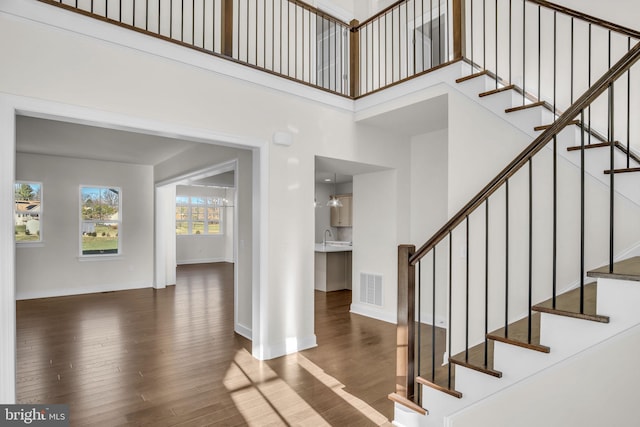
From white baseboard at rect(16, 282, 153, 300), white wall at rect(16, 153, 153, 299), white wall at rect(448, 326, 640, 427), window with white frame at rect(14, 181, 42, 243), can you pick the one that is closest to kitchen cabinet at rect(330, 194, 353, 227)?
white wall at rect(16, 153, 153, 299)

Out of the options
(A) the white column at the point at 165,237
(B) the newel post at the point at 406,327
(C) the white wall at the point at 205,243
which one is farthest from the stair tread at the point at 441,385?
(C) the white wall at the point at 205,243

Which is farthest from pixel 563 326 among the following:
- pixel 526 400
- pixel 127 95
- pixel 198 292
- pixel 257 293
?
pixel 198 292

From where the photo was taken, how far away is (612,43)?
11.0ft

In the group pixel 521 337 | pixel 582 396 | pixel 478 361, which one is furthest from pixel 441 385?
pixel 582 396

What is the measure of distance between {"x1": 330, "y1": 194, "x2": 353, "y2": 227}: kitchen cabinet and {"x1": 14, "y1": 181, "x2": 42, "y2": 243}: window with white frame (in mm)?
6462

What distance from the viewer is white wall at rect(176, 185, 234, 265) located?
463 inches

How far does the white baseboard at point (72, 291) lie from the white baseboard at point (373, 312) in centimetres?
495

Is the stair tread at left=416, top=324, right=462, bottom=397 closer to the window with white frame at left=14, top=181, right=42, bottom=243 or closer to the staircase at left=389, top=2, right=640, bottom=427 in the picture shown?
the staircase at left=389, top=2, right=640, bottom=427

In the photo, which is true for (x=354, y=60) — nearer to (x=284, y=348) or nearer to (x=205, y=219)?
(x=284, y=348)

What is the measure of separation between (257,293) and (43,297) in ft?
17.9

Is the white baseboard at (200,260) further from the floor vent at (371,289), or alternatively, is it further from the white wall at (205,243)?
the floor vent at (371,289)

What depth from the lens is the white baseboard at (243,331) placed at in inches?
178

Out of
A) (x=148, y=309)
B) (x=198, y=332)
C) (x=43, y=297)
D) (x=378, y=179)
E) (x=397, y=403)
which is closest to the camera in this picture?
→ (x=397, y=403)

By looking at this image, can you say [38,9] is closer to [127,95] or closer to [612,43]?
[127,95]
